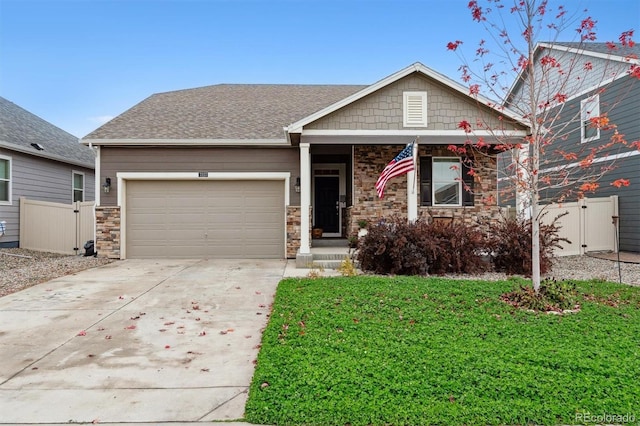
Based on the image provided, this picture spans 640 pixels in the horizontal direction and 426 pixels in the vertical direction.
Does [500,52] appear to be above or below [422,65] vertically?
below

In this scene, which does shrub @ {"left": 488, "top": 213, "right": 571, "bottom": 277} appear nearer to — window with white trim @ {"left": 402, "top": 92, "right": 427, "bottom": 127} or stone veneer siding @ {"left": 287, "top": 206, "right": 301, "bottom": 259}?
window with white trim @ {"left": 402, "top": 92, "right": 427, "bottom": 127}

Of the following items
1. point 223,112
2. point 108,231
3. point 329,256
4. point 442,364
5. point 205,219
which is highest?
point 223,112

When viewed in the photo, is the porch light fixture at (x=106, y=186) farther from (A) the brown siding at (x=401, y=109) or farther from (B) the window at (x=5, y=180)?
(A) the brown siding at (x=401, y=109)

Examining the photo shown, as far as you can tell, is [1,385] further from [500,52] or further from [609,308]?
[500,52]

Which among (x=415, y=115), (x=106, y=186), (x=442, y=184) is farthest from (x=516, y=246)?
(x=106, y=186)

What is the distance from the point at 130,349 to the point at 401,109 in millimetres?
7944

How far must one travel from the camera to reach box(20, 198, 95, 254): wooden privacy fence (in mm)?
11383

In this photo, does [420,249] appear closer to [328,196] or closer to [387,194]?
[387,194]

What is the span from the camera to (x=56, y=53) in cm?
1441

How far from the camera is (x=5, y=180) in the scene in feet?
37.3

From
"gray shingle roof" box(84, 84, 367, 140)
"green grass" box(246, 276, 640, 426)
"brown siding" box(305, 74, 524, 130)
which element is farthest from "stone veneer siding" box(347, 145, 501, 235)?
"green grass" box(246, 276, 640, 426)

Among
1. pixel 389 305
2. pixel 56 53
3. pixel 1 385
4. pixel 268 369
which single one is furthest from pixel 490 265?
pixel 56 53

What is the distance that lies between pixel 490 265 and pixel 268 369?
6.54m

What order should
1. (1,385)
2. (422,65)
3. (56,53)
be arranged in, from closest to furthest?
(1,385) → (422,65) → (56,53)
